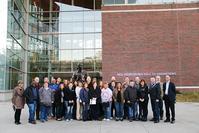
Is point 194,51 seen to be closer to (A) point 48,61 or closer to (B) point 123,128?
(A) point 48,61

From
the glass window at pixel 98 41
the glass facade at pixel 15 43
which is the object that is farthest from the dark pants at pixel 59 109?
the glass window at pixel 98 41

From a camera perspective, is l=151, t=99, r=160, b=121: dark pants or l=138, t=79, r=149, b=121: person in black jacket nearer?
l=151, t=99, r=160, b=121: dark pants

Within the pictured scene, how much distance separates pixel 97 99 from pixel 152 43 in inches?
940

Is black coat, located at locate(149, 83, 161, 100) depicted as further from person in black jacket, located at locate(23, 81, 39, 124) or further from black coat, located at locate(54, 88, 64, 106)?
person in black jacket, located at locate(23, 81, 39, 124)

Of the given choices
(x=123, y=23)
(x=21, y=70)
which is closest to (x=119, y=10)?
(x=123, y=23)

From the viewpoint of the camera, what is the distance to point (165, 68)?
37.8m

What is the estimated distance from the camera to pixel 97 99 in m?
15.4

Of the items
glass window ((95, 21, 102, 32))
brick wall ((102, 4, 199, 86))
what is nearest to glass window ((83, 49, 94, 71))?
brick wall ((102, 4, 199, 86))

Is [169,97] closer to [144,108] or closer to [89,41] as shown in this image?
[144,108]

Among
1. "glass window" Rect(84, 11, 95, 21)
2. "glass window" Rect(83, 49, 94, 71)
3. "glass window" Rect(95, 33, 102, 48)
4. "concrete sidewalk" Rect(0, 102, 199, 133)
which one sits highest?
"glass window" Rect(84, 11, 95, 21)

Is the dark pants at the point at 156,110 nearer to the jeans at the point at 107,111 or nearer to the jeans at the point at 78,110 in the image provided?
the jeans at the point at 107,111

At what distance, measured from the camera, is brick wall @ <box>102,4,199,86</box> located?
37906 millimetres

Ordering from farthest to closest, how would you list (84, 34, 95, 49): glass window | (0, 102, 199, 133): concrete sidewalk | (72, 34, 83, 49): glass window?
(72, 34, 83, 49): glass window → (84, 34, 95, 49): glass window → (0, 102, 199, 133): concrete sidewalk

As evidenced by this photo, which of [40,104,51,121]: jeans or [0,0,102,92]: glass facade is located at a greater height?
[0,0,102,92]: glass facade
